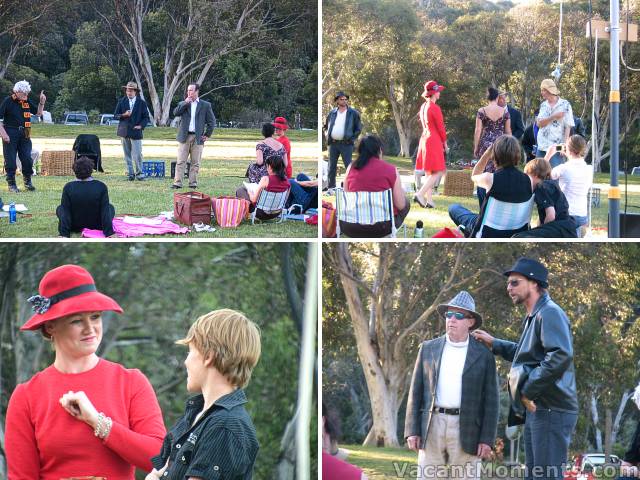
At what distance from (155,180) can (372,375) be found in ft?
15.9

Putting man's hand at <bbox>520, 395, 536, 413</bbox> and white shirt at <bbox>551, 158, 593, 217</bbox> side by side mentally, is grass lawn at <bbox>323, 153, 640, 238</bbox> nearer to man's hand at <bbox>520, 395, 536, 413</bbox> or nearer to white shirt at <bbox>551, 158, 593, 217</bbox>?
white shirt at <bbox>551, 158, 593, 217</bbox>

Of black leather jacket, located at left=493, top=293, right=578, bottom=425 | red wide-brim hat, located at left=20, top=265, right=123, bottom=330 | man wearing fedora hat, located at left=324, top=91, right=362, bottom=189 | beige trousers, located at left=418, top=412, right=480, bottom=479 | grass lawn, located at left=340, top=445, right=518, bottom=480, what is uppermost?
man wearing fedora hat, located at left=324, top=91, right=362, bottom=189

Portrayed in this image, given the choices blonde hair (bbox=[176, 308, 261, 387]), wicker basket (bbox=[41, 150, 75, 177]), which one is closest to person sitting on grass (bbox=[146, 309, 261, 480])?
blonde hair (bbox=[176, 308, 261, 387])

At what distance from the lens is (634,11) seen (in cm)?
1761

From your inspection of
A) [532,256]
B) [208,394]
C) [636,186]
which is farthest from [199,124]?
[636,186]

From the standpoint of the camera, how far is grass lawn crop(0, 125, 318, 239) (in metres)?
7.63

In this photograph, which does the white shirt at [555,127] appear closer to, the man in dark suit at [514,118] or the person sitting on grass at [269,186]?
the man in dark suit at [514,118]

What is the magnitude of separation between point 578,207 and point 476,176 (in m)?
1.16

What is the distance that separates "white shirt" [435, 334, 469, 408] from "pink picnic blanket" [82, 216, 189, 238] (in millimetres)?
2500

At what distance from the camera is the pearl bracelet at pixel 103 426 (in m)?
→ 3.38

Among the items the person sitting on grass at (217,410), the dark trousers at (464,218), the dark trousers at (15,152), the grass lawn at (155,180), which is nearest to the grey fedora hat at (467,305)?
the dark trousers at (464,218)

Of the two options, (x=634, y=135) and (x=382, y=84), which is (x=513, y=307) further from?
(x=634, y=135)

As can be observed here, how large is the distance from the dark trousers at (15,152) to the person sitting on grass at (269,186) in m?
2.58

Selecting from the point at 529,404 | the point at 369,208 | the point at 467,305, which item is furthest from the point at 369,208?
the point at 529,404
